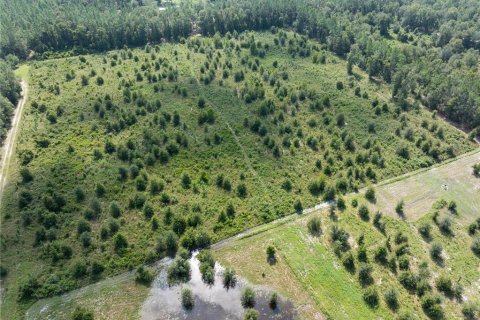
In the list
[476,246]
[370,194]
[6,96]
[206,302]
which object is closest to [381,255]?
[370,194]

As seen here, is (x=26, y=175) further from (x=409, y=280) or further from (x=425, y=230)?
(x=425, y=230)

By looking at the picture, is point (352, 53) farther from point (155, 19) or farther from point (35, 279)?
point (35, 279)

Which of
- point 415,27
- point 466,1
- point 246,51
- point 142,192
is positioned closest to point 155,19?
point 246,51

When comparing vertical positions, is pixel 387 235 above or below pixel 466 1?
below

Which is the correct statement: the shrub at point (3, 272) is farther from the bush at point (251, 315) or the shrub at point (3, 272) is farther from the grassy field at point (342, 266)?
the bush at point (251, 315)

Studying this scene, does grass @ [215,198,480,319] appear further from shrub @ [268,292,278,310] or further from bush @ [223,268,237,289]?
shrub @ [268,292,278,310]

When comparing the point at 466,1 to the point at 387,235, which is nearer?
the point at 387,235
